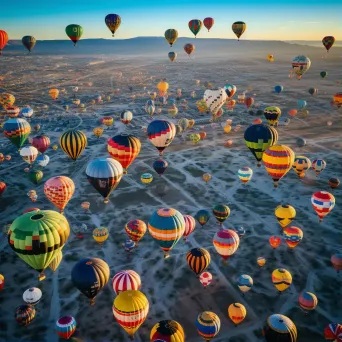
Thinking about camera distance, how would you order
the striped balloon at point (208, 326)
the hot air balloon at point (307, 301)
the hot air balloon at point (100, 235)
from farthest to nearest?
the hot air balloon at point (100, 235) < the hot air balloon at point (307, 301) < the striped balloon at point (208, 326)

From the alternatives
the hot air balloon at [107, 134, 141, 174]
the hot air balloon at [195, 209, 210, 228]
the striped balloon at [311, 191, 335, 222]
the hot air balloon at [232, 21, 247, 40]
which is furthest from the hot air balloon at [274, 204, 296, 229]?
the hot air balloon at [232, 21, 247, 40]

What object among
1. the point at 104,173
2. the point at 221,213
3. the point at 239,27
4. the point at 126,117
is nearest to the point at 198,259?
the point at 221,213

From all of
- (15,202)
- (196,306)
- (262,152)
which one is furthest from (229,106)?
(196,306)

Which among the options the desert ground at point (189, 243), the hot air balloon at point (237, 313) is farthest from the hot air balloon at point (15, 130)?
the hot air balloon at point (237, 313)

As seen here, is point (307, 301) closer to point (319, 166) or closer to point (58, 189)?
point (58, 189)

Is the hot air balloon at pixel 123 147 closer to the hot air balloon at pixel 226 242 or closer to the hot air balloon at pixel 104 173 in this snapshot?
the hot air balloon at pixel 104 173

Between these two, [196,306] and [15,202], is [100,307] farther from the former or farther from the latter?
[15,202]

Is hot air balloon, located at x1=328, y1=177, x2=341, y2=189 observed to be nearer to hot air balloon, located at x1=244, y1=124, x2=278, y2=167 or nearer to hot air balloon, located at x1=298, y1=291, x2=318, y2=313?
hot air balloon, located at x1=244, y1=124, x2=278, y2=167
